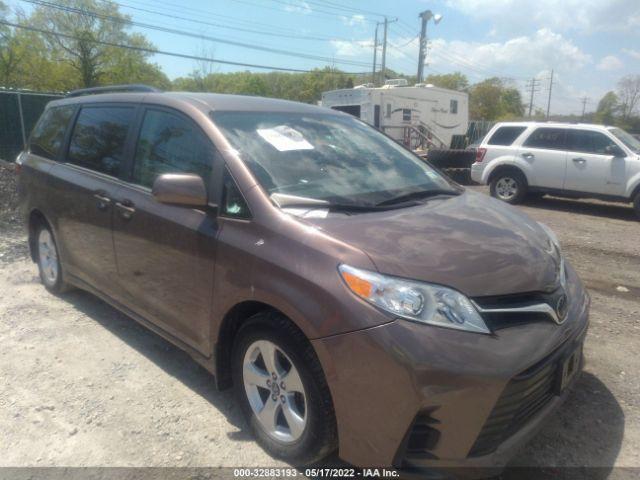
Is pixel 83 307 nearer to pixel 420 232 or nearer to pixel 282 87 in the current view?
pixel 420 232

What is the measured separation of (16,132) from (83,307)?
9.59 m

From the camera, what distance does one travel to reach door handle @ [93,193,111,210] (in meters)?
3.43

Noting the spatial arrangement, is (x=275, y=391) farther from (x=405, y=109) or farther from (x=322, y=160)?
(x=405, y=109)

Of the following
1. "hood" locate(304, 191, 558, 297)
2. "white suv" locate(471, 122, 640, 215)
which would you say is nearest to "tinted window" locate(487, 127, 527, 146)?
"white suv" locate(471, 122, 640, 215)

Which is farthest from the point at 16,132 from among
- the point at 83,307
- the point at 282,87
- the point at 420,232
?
the point at 282,87

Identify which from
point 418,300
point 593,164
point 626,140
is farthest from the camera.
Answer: point 626,140

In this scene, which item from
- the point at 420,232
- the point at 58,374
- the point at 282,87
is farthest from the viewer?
the point at 282,87

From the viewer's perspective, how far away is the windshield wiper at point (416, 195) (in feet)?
9.09

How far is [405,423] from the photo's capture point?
6.38 ft

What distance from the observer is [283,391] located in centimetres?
243

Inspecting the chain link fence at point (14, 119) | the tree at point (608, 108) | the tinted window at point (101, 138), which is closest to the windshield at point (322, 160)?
the tinted window at point (101, 138)

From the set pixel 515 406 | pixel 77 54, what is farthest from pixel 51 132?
pixel 77 54

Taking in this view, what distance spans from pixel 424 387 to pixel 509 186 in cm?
950

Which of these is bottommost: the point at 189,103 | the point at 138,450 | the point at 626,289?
the point at 138,450
